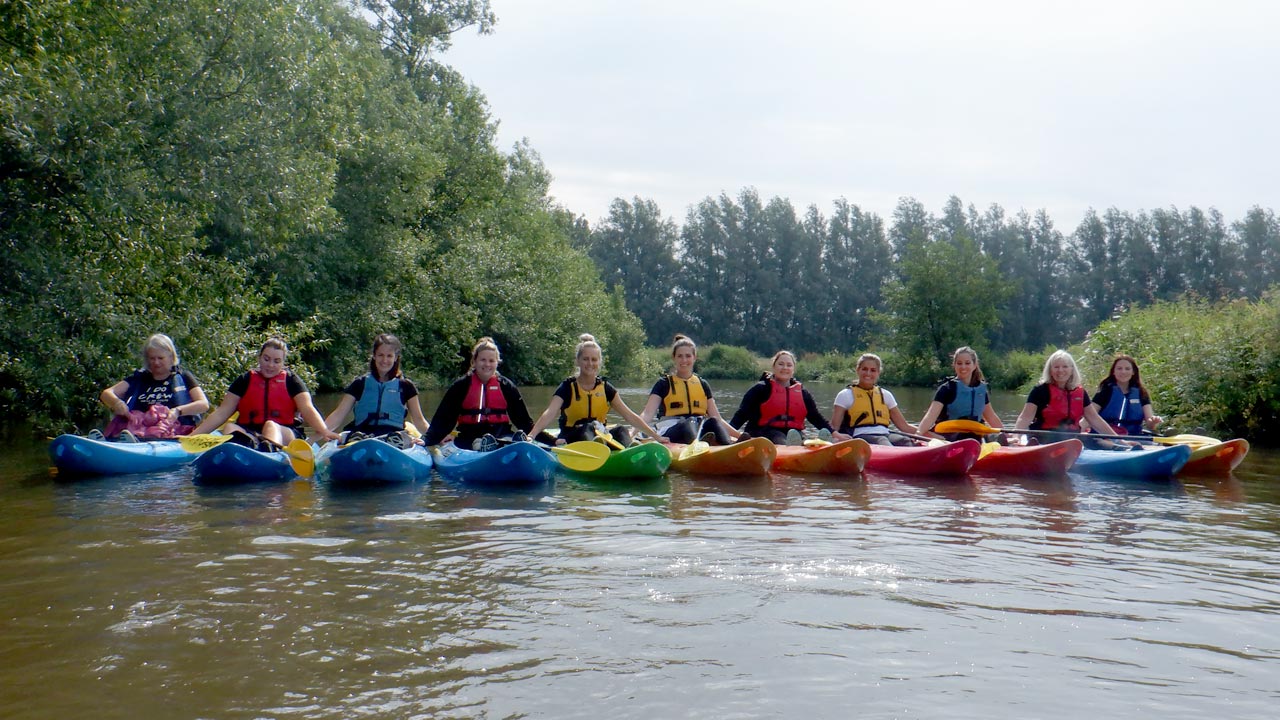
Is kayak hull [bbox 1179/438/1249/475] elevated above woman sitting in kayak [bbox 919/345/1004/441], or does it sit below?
below

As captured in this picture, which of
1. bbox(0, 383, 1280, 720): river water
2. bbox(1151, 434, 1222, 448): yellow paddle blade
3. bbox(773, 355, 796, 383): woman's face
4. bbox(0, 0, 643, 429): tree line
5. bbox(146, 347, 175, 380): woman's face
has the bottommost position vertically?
bbox(0, 383, 1280, 720): river water

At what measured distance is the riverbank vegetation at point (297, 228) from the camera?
31.6ft

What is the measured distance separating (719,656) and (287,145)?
410 inches

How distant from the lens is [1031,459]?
7824mm

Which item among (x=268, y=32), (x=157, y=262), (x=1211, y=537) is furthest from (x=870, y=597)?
(x=268, y=32)

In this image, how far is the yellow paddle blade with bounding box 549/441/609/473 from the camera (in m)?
7.44

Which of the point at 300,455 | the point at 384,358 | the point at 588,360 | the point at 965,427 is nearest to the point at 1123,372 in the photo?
the point at 965,427

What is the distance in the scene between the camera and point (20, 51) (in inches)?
386

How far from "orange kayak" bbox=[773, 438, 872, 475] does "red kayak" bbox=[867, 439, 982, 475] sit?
22 centimetres

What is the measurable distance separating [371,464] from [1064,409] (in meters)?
5.55

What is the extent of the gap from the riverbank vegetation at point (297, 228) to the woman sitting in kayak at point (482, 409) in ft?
13.9

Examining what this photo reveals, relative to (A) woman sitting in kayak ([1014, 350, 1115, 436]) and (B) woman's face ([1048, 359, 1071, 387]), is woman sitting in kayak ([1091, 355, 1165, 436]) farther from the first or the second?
(B) woman's face ([1048, 359, 1071, 387])

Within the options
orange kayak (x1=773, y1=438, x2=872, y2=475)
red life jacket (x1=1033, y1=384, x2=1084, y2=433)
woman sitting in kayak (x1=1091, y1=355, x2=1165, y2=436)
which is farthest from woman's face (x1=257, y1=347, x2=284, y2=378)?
woman sitting in kayak (x1=1091, y1=355, x2=1165, y2=436)

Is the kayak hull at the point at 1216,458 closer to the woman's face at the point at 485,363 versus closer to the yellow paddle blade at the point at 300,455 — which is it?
the woman's face at the point at 485,363
